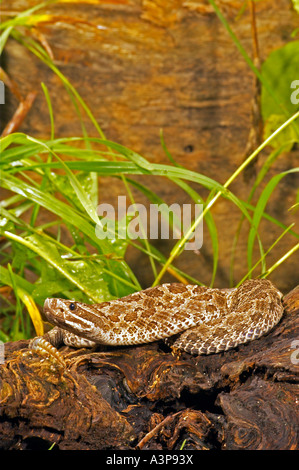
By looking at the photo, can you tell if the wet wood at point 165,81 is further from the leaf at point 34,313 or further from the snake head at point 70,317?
the snake head at point 70,317

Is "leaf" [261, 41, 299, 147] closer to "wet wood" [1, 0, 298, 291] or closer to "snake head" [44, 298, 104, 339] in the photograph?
"wet wood" [1, 0, 298, 291]

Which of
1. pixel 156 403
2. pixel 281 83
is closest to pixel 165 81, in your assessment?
pixel 281 83

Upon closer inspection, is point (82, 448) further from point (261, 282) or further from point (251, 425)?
point (261, 282)

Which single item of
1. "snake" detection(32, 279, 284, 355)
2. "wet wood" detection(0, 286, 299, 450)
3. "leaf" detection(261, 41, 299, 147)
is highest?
"leaf" detection(261, 41, 299, 147)

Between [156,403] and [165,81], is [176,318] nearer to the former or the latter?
[156,403]

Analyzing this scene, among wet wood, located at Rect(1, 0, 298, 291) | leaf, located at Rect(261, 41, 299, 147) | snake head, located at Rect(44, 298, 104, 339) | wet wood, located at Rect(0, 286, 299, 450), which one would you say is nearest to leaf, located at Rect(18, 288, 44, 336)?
snake head, located at Rect(44, 298, 104, 339)

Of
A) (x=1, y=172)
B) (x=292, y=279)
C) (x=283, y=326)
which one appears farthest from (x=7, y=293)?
(x=292, y=279)
